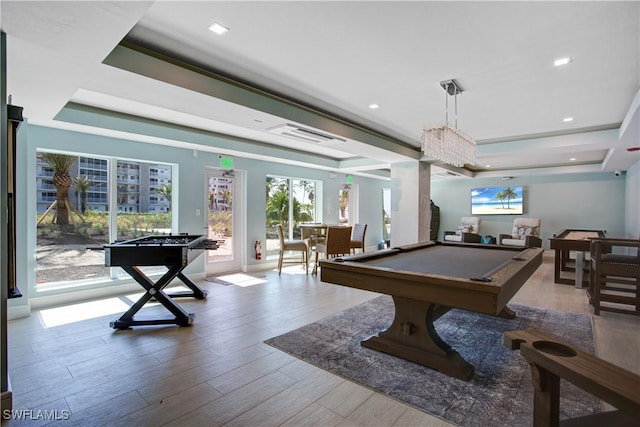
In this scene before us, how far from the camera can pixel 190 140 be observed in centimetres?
509

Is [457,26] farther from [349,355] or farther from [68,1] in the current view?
[349,355]

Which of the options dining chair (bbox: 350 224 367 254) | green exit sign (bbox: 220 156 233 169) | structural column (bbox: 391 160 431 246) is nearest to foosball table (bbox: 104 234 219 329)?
green exit sign (bbox: 220 156 233 169)

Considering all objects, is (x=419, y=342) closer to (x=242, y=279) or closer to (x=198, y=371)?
(x=198, y=371)

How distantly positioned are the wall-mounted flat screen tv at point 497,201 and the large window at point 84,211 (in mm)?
8789

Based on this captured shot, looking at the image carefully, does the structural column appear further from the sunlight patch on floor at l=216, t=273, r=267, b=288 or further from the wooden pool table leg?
the wooden pool table leg

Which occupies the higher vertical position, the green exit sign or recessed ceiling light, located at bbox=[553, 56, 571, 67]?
recessed ceiling light, located at bbox=[553, 56, 571, 67]

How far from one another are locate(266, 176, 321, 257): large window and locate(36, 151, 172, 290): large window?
2.39 metres

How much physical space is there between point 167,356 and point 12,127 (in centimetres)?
199

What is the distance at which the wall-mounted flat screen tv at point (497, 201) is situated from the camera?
929 cm

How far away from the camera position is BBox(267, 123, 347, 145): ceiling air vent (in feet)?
13.2

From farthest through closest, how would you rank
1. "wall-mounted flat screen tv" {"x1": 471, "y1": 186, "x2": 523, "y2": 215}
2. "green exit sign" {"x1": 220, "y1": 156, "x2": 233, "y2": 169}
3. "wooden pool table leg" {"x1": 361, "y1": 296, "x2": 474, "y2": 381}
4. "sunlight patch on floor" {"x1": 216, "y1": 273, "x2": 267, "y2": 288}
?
"wall-mounted flat screen tv" {"x1": 471, "y1": 186, "x2": 523, "y2": 215}, "green exit sign" {"x1": 220, "y1": 156, "x2": 233, "y2": 169}, "sunlight patch on floor" {"x1": 216, "y1": 273, "x2": 267, "y2": 288}, "wooden pool table leg" {"x1": 361, "y1": 296, "x2": 474, "y2": 381}

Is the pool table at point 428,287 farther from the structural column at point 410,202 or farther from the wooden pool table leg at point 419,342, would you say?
the structural column at point 410,202

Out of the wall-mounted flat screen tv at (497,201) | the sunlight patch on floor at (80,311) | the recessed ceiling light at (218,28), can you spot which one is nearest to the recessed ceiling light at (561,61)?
the recessed ceiling light at (218,28)

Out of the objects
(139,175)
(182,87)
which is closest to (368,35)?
(182,87)
